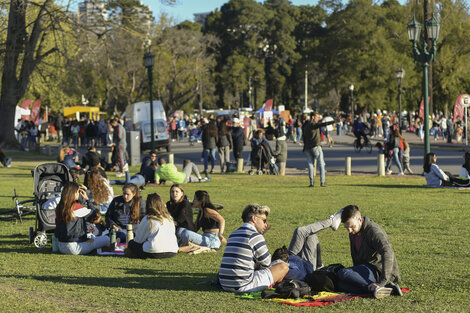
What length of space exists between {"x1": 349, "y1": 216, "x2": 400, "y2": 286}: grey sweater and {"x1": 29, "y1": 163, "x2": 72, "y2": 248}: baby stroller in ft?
18.1

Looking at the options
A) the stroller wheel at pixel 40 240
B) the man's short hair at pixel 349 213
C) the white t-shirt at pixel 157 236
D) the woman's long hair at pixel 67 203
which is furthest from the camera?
the stroller wheel at pixel 40 240

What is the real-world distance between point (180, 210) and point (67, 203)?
1.74 meters

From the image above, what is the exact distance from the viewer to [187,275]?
31.0ft

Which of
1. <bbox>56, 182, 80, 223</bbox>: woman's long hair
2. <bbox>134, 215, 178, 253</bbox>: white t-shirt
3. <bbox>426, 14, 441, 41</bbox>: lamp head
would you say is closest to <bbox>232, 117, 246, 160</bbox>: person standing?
<bbox>426, 14, 441, 41</bbox>: lamp head

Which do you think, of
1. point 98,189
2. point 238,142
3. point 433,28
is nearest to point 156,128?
point 238,142

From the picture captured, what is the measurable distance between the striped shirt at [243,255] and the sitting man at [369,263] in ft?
2.97

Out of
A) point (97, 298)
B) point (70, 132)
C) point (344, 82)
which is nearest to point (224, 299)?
point (97, 298)

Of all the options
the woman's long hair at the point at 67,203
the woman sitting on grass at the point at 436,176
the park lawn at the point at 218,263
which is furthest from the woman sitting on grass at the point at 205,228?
the woman sitting on grass at the point at 436,176

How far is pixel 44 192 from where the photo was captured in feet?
42.1

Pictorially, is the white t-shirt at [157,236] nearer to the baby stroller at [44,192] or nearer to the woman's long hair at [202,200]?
the woman's long hair at [202,200]

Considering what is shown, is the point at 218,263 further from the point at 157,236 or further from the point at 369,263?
the point at 369,263

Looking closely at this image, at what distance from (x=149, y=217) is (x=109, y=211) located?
6.65 ft

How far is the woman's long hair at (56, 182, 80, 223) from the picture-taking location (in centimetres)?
1071

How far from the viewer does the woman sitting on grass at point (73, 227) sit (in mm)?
10750
